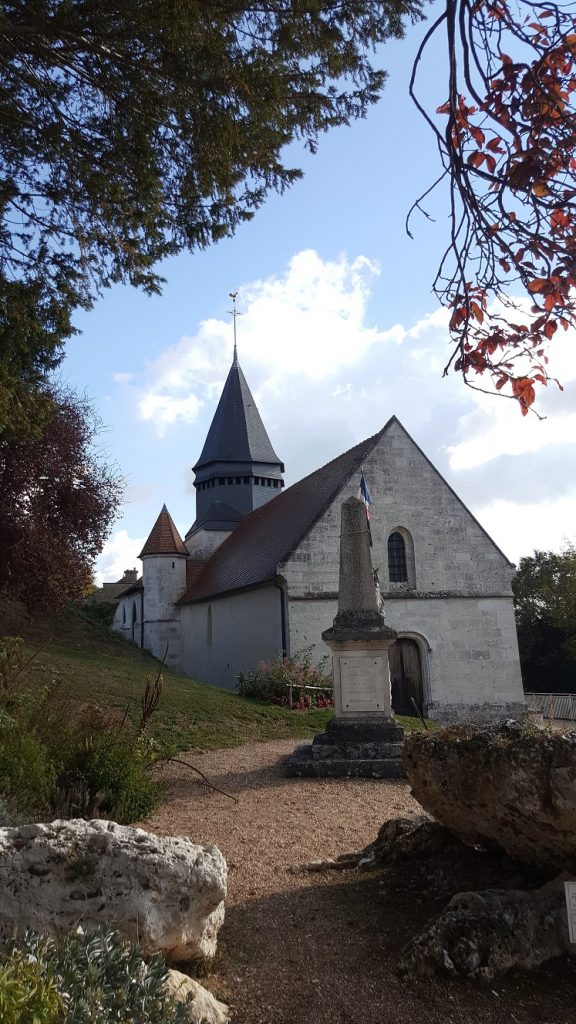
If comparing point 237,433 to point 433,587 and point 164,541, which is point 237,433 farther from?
point 433,587

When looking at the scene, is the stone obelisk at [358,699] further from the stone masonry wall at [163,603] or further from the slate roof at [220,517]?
the slate roof at [220,517]

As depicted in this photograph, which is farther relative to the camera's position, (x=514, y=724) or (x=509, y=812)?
(x=514, y=724)

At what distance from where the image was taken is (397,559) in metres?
19.7

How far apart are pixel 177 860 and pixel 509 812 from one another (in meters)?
1.78

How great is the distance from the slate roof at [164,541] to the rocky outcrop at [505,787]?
22892 mm

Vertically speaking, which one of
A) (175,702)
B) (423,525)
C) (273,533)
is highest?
(273,533)

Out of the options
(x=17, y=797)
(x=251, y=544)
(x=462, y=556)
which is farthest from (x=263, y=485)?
(x=17, y=797)

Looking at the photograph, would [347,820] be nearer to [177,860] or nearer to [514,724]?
[514,724]

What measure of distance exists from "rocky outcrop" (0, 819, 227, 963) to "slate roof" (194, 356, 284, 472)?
27848mm

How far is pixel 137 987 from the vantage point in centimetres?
229

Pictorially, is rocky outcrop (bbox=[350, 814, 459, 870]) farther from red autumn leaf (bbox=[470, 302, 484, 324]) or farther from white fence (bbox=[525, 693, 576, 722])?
white fence (bbox=[525, 693, 576, 722])

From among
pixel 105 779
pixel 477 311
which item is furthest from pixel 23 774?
pixel 477 311

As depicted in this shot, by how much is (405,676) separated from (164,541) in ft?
38.9

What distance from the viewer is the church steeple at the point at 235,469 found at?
30500 mm
